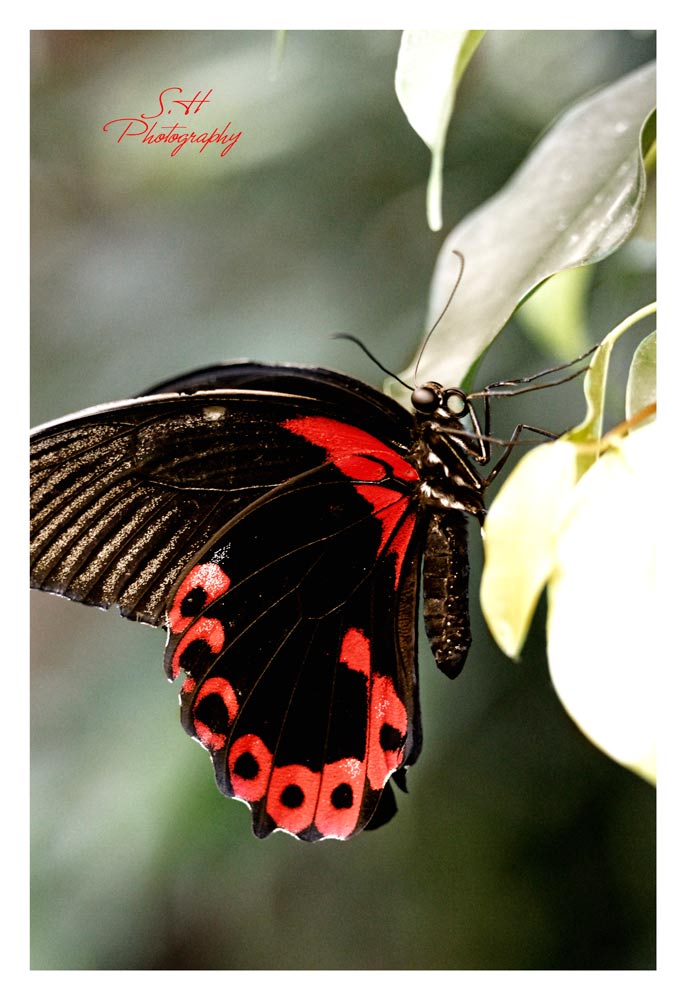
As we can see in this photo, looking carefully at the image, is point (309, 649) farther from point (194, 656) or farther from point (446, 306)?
point (446, 306)

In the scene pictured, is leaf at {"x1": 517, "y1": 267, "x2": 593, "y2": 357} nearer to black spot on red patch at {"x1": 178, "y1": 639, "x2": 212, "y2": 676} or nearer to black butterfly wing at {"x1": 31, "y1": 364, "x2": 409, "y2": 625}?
black butterfly wing at {"x1": 31, "y1": 364, "x2": 409, "y2": 625}

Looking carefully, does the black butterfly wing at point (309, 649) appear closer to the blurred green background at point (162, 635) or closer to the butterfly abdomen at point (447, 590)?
the butterfly abdomen at point (447, 590)

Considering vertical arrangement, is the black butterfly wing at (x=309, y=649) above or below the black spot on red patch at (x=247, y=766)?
above

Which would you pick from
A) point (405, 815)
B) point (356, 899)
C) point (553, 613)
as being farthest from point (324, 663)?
point (356, 899)

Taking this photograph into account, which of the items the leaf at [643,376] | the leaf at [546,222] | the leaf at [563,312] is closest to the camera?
the leaf at [643,376]
